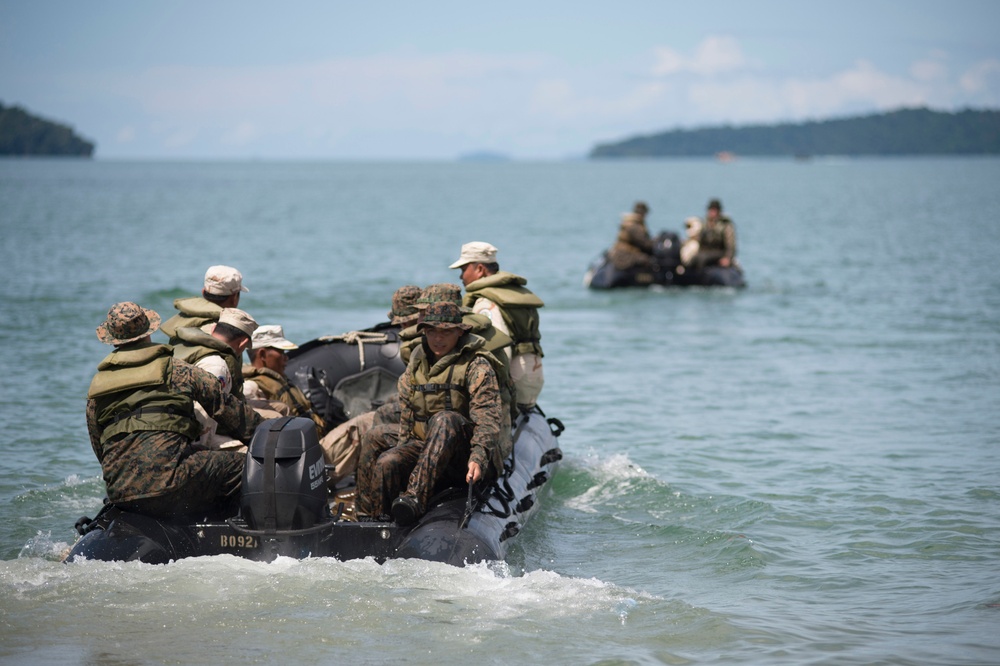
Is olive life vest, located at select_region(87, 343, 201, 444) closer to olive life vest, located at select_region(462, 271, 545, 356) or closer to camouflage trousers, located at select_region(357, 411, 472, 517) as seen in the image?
camouflage trousers, located at select_region(357, 411, 472, 517)

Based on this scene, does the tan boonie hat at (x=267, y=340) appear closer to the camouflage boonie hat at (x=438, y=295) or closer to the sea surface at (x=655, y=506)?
the camouflage boonie hat at (x=438, y=295)

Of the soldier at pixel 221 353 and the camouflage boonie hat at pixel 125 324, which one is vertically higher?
the camouflage boonie hat at pixel 125 324

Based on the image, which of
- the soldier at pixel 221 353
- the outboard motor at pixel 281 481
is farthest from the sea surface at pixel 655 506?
the soldier at pixel 221 353

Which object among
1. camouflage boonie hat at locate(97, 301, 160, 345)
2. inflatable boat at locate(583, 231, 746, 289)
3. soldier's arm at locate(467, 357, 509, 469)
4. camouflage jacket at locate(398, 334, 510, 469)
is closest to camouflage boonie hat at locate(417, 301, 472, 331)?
camouflage jacket at locate(398, 334, 510, 469)

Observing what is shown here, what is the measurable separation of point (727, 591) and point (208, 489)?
10.9ft

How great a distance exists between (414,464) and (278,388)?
1619 millimetres

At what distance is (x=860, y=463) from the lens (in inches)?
454

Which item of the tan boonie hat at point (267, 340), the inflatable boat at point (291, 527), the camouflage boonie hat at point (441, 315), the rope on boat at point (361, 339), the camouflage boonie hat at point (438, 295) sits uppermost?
the camouflage boonie hat at point (438, 295)

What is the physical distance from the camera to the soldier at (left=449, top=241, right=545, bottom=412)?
9.04m

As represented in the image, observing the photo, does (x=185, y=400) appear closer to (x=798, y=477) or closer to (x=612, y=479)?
(x=612, y=479)

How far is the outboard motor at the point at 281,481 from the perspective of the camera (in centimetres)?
716

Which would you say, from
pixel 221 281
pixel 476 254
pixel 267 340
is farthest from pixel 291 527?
pixel 476 254

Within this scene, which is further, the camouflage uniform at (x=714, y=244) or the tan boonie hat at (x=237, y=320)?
the camouflage uniform at (x=714, y=244)

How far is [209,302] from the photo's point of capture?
895cm
